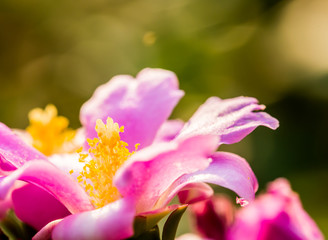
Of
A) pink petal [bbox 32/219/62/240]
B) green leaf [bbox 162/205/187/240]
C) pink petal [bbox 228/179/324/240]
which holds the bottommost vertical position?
pink petal [bbox 228/179/324/240]

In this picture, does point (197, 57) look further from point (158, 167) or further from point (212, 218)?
point (158, 167)

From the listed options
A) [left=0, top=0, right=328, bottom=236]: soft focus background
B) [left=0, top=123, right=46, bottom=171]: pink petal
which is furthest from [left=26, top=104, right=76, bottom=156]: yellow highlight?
[left=0, top=0, right=328, bottom=236]: soft focus background

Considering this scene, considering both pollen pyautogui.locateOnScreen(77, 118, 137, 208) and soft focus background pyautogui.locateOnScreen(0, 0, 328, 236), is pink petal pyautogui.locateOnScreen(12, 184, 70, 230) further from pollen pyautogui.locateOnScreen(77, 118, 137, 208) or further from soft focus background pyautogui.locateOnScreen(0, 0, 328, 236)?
soft focus background pyautogui.locateOnScreen(0, 0, 328, 236)

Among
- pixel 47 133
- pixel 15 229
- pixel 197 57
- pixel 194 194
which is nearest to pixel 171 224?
pixel 194 194

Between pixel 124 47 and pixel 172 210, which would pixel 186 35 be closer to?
pixel 124 47

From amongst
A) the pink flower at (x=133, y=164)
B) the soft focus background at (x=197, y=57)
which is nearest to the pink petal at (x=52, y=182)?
the pink flower at (x=133, y=164)

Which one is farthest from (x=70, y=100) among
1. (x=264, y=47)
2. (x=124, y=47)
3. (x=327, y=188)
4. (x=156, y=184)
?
(x=156, y=184)

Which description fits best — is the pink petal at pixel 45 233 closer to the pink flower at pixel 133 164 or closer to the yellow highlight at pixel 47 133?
the pink flower at pixel 133 164
